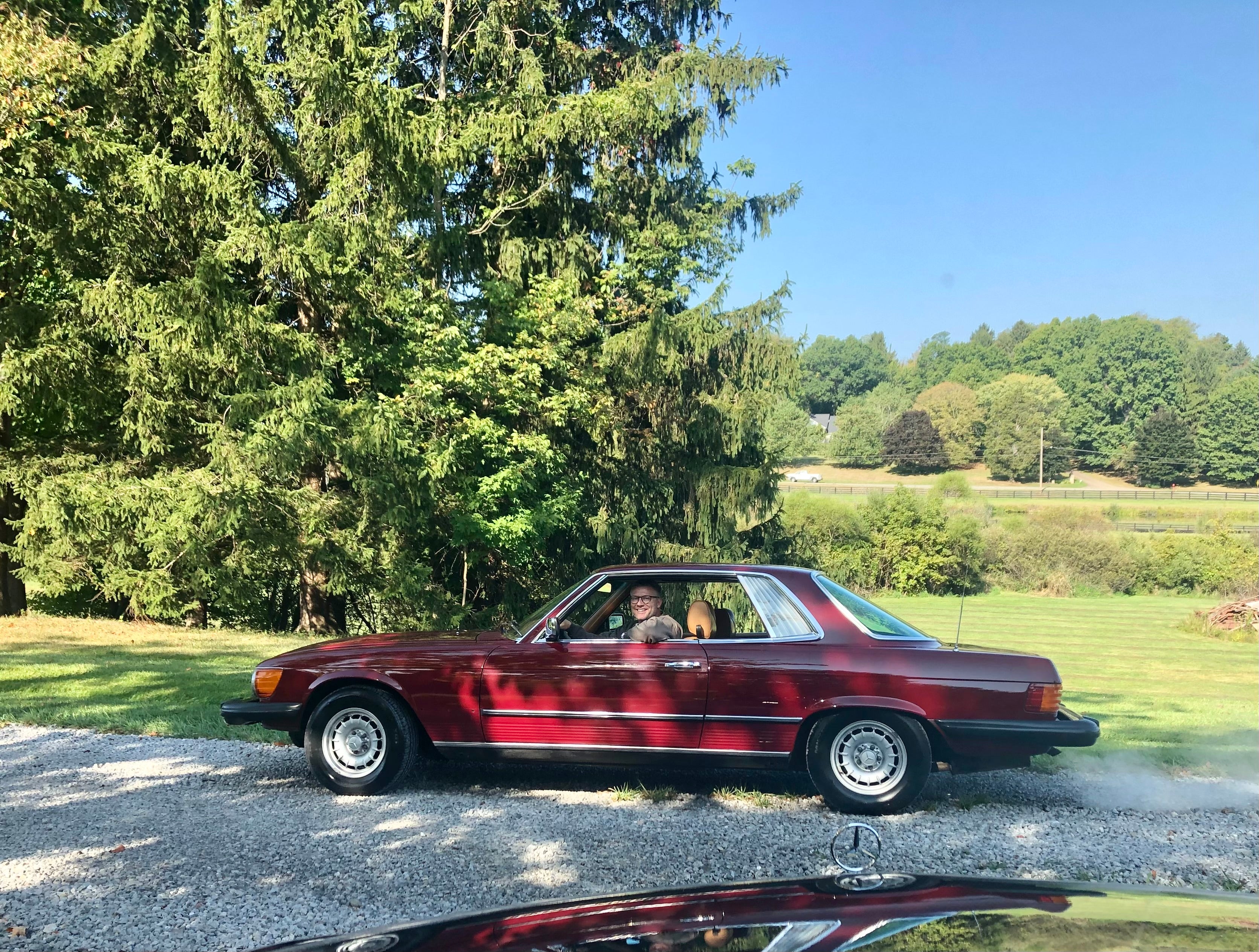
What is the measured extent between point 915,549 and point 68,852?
155 ft

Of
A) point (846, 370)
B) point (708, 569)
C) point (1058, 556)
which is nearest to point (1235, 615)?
point (1058, 556)

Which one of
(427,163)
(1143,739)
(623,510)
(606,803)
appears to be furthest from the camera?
(623,510)

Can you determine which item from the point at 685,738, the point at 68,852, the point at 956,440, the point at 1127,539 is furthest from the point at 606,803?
the point at 956,440

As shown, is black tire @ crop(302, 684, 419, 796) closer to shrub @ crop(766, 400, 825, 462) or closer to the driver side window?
the driver side window

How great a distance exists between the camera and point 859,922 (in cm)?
226

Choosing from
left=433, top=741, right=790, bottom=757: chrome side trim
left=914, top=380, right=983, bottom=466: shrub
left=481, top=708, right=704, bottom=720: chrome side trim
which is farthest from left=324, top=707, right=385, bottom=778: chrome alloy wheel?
left=914, top=380, right=983, bottom=466: shrub

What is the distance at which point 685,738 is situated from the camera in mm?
6441

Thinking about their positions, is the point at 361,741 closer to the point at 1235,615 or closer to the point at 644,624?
the point at 644,624

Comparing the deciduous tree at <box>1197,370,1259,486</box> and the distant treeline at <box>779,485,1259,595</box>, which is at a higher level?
the deciduous tree at <box>1197,370,1259,486</box>

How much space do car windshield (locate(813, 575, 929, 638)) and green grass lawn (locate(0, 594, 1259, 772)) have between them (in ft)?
2.33

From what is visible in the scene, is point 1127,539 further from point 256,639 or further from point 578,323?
point 256,639

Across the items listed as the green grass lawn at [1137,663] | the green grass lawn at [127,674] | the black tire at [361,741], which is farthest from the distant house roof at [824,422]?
the black tire at [361,741]

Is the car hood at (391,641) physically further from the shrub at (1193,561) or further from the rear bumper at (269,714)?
the shrub at (1193,561)

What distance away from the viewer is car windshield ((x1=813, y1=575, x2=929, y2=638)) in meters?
6.68
